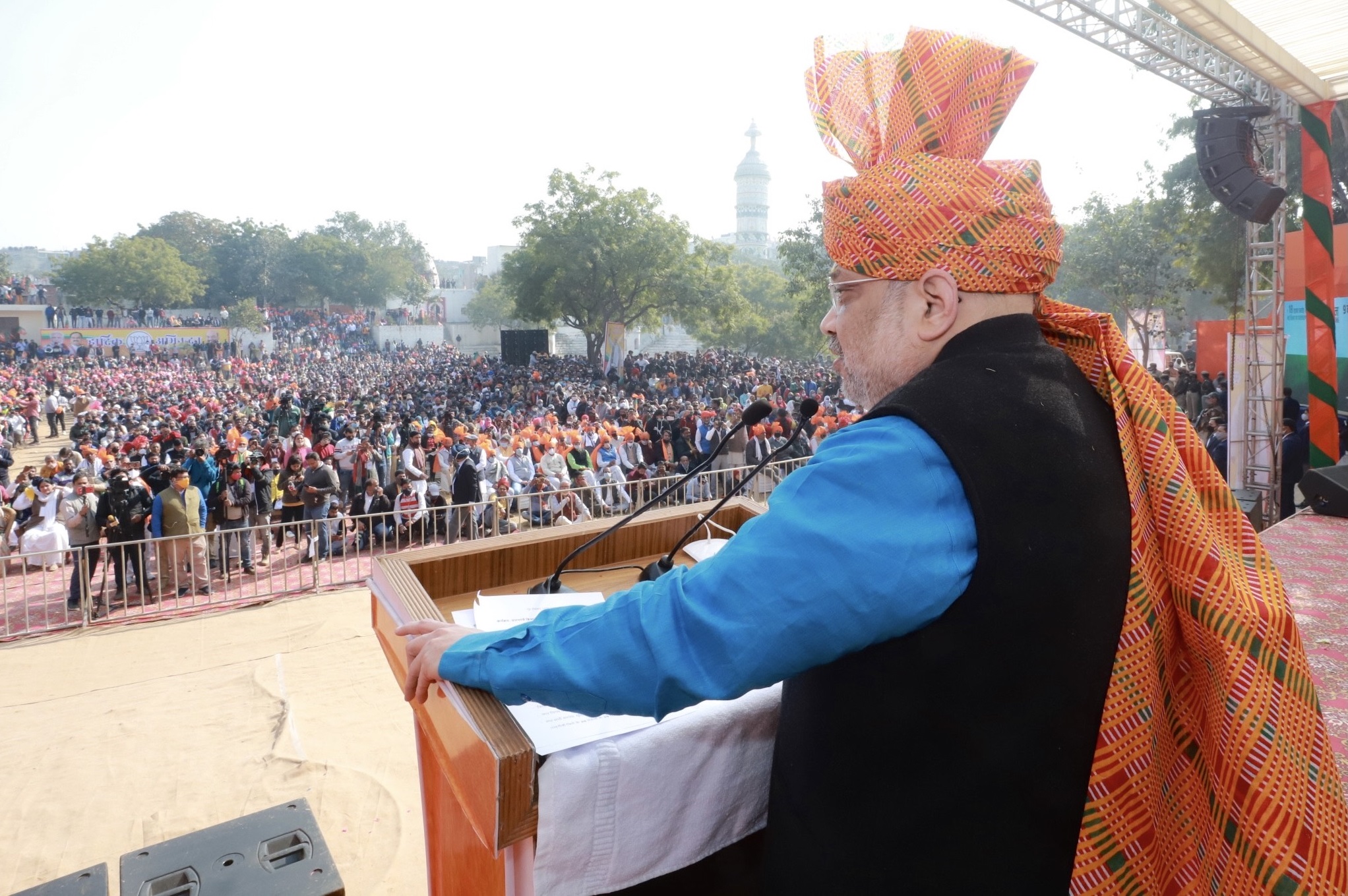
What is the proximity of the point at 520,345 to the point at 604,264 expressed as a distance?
3593mm

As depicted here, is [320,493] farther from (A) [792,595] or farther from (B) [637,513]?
(A) [792,595]

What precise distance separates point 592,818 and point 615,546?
2.49 ft

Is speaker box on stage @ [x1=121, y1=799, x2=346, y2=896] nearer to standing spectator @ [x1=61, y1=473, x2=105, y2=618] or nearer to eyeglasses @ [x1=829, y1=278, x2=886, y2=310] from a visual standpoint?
eyeglasses @ [x1=829, y1=278, x2=886, y2=310]

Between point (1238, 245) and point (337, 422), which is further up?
point (1238, 245)

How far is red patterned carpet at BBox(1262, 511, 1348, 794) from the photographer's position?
121 inches

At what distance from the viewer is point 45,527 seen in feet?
27.0

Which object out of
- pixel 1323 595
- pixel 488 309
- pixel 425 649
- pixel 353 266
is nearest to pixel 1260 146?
pixel 1323 595

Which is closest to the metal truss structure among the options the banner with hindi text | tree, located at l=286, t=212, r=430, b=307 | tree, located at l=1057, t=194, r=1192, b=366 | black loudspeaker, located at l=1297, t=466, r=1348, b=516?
black loudspeaker, located at l=1297, t=466, r=1348, b=516

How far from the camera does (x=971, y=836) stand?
92 centimetres

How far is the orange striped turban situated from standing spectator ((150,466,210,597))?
8.26m

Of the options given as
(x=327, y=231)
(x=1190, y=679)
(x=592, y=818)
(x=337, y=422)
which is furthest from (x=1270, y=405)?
(x=327, y=231)

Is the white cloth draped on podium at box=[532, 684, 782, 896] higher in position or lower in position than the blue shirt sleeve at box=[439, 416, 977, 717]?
lower

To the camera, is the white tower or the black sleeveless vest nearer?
the black sleeveless vest

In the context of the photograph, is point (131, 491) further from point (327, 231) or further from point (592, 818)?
point (327, 231)
